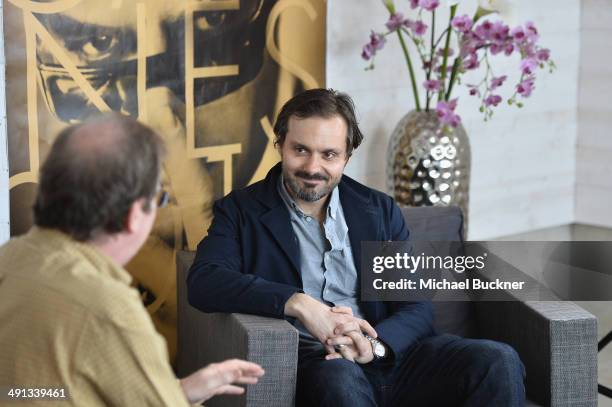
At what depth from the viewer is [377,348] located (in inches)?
118

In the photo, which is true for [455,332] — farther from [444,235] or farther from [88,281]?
[88,281]

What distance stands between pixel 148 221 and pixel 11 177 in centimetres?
186

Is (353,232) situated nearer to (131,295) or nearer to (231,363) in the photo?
(231,363)

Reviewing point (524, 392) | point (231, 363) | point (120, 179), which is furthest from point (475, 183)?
point (120, 179)

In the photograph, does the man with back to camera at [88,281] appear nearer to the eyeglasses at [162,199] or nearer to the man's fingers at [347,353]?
the eyeglasses at [162,199]

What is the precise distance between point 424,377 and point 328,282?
0.39 metres

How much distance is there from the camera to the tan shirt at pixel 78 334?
5.57 feet

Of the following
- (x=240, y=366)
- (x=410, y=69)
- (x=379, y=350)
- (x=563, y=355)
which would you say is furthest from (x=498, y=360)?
(x=410, y=69)

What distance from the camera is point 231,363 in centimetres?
207

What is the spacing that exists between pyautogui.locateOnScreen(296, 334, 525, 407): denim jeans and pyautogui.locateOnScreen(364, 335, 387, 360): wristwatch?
3 cm

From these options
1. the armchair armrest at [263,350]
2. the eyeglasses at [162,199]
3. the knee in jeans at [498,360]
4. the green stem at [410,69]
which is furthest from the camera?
the green stem at [410,69]

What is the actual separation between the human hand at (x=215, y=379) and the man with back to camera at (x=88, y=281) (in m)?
0.24

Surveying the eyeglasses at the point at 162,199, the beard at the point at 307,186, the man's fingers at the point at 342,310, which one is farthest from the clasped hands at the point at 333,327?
the eyeglasses at the point at 162,199

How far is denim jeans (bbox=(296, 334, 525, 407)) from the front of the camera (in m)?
2.79
